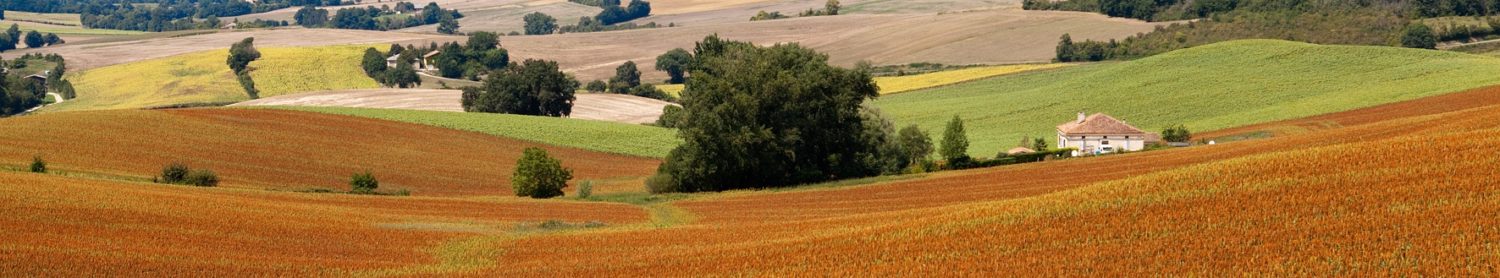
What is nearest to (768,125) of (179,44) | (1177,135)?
(1177,135)

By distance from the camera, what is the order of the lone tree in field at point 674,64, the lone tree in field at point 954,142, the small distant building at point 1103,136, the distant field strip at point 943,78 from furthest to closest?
1. the lone tree in field at point 674,64
2. the distant field strip at point 943,78
3. the small distant building at point 1103,136
4. the lone tree in field at point 954,142

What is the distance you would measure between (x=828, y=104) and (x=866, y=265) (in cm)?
4940

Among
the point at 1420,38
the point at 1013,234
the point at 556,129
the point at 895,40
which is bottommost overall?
the point at 556,129

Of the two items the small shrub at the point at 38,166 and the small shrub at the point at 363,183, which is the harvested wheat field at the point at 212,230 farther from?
the small shrub at the point at 363,183

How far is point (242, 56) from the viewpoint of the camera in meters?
160

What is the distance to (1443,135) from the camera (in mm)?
38531

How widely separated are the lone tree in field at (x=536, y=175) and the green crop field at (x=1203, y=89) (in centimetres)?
3228

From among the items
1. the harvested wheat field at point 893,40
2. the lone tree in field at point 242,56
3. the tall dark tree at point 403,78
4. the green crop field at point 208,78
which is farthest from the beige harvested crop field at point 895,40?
the lone tree in field at point 242,56

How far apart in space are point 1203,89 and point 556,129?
48.5 m

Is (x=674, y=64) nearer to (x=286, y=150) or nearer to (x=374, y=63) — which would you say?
(x=374, y=63)

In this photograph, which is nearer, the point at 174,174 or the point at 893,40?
the point at 174,174

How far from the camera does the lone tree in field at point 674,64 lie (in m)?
163

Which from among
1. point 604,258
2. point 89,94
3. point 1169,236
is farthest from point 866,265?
point 89,94

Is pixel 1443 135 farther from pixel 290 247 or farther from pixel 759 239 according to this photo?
pixel 290 247
